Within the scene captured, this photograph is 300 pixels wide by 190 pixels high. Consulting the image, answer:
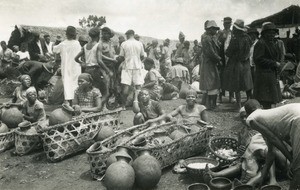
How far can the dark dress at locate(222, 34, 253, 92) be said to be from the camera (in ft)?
28.8

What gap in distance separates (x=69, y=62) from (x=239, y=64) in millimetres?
4323

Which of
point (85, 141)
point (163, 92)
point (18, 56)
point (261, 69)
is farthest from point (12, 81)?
point (261, 69)

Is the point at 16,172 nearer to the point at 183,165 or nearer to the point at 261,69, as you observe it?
the point at 183,165

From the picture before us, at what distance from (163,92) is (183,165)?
18.9 ft

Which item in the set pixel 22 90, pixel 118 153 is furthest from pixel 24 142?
pixel 118 153

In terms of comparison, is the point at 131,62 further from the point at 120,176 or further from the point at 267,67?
the point at 120,176

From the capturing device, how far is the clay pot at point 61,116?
6.66 metres

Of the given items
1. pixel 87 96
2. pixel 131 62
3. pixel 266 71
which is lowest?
pixel 87 96

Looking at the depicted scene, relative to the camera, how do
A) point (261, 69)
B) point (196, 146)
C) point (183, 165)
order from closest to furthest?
point (183, 165)
point (196, 146)
point (261, 69)

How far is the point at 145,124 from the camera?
6.77 m

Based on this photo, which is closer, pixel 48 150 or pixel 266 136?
pixel 266 136

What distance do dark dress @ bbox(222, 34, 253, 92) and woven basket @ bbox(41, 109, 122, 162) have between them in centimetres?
354

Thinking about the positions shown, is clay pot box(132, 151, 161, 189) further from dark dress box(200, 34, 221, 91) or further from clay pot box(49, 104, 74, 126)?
dark dress box(200, 34, 221, 91)

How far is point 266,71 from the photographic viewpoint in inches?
302
